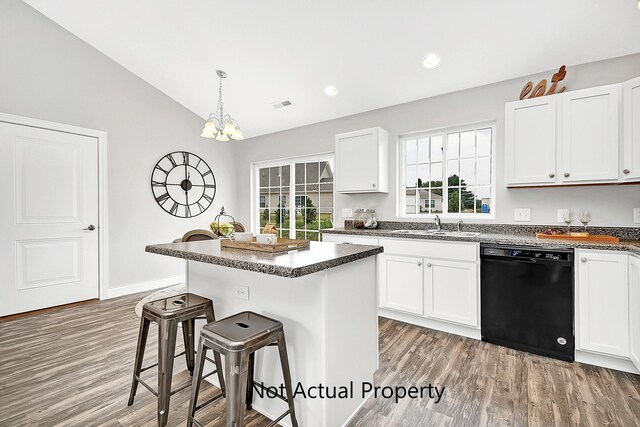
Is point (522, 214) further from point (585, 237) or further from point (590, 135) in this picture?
point (590, 135)

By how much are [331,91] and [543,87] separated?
6.93 feet

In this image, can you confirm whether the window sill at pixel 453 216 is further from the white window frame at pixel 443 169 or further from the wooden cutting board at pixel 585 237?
the wooden cutting board at pixel 585 237

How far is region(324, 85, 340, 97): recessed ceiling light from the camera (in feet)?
11.9

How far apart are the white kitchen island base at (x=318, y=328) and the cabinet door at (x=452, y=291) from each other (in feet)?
3.84

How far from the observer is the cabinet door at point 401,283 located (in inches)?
118

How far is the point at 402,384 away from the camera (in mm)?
2064

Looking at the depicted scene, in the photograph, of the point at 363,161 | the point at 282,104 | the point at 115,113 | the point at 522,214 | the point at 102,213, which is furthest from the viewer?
the point at 282,104

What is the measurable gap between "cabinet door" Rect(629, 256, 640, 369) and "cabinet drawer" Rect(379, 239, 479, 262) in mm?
961

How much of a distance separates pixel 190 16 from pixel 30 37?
1945 mm

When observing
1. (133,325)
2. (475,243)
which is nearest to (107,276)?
(133,325)

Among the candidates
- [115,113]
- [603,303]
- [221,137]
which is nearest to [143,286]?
[115,113]

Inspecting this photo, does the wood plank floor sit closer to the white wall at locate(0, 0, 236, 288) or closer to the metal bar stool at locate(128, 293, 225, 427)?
the metal bar stool at locate(128, 293, 225, 427)

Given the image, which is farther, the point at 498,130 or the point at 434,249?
the point at 498,130

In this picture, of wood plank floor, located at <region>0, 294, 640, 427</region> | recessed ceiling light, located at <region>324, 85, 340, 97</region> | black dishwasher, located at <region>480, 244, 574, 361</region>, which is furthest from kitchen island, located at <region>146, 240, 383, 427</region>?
recessed ceiling light, located at <region>324, 85, 340, 97</region>
